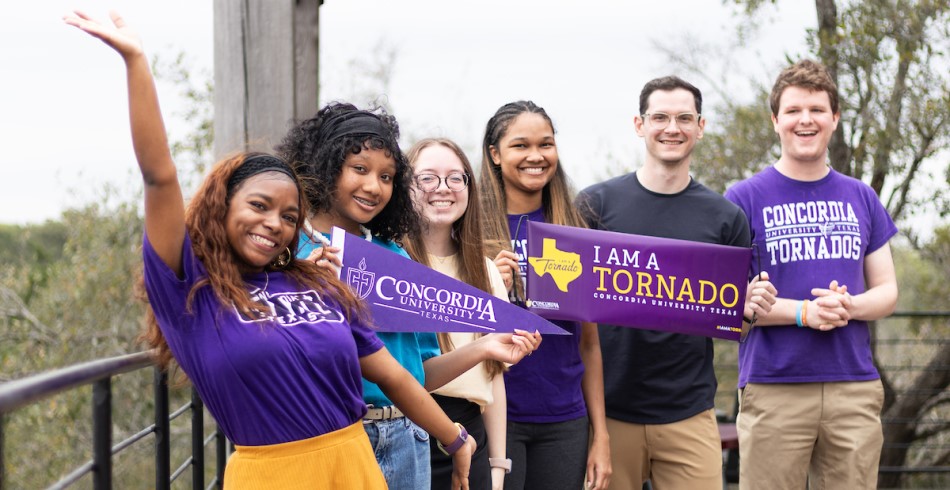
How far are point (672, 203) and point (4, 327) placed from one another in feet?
38.4

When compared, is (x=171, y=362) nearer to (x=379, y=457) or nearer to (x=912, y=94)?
(x=379, y=457)

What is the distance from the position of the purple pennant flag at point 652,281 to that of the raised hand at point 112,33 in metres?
1.66

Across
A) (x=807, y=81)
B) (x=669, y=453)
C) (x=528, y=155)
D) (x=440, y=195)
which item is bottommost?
(x=669, y=453)

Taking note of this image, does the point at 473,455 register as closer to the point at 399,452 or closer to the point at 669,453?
the point at 399,452

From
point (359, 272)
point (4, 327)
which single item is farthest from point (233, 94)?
point (4, 327)

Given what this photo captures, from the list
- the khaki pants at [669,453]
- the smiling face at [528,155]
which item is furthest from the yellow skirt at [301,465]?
the khaki pants at [669,453]

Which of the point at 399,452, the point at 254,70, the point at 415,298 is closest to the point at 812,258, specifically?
the point at 415,298

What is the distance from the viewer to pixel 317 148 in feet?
8.54

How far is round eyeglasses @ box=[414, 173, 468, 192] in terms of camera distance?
9.77ft

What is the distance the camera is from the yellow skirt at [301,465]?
2.06 m

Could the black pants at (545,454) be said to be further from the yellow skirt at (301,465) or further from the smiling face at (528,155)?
the yellow skirt at (301,465)

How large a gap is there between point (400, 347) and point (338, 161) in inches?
20.1

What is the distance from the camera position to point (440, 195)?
2.98 meters

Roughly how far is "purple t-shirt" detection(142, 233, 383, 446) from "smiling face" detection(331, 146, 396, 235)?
0.49 m
